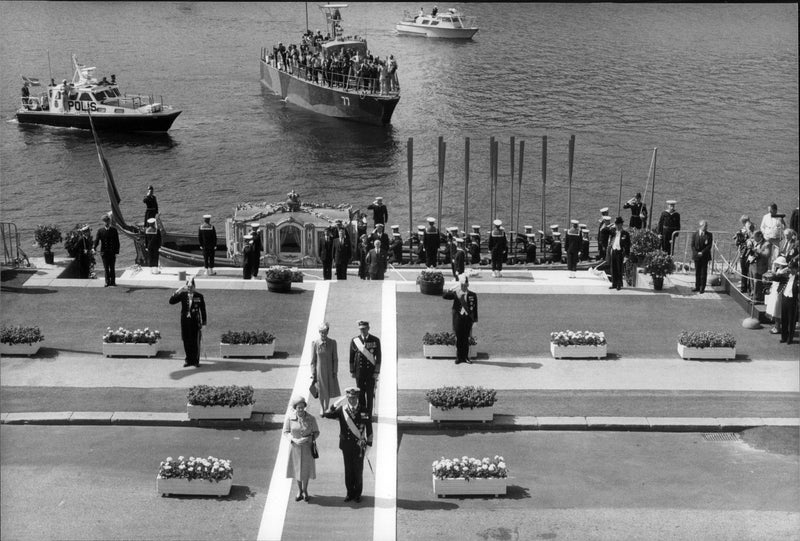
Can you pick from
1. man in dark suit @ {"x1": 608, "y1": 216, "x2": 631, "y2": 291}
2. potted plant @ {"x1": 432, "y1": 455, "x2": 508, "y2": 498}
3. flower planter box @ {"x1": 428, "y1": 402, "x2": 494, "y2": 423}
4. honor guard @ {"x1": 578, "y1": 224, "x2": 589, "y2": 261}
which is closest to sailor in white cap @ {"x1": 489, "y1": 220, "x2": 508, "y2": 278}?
man in dark suit @ {"x1": 608, "y1": 216, "x2": 631, "y2": 291}

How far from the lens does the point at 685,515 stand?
66.7 feet

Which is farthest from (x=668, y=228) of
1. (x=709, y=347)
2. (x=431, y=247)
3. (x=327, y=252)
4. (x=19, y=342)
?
(x=19, y=342)

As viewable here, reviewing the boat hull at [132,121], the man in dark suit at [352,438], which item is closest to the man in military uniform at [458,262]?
the man in dark suit at [352,438]

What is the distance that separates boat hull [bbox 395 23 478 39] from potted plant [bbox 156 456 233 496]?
329 ft

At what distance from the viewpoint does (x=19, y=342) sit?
26.6 meters

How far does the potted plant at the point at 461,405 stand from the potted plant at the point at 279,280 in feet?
27.0

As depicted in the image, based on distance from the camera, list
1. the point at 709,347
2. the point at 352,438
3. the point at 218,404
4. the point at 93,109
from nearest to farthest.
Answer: the point at 352,438
the point at 218,404
the point at 709,347
the point at 93,109

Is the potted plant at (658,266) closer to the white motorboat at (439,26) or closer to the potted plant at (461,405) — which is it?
the potted plant at (461,405)

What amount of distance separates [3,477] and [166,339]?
7016mm

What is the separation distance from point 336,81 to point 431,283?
54.5 meters

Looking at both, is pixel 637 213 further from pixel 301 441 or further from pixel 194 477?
pixel 194 477

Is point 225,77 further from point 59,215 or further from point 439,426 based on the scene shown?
point 439,426

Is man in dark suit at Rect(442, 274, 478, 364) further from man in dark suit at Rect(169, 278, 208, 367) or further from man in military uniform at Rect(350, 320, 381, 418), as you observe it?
man in dark suit at Rect(169, 278, 208, 367)

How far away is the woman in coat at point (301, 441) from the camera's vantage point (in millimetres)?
20203
